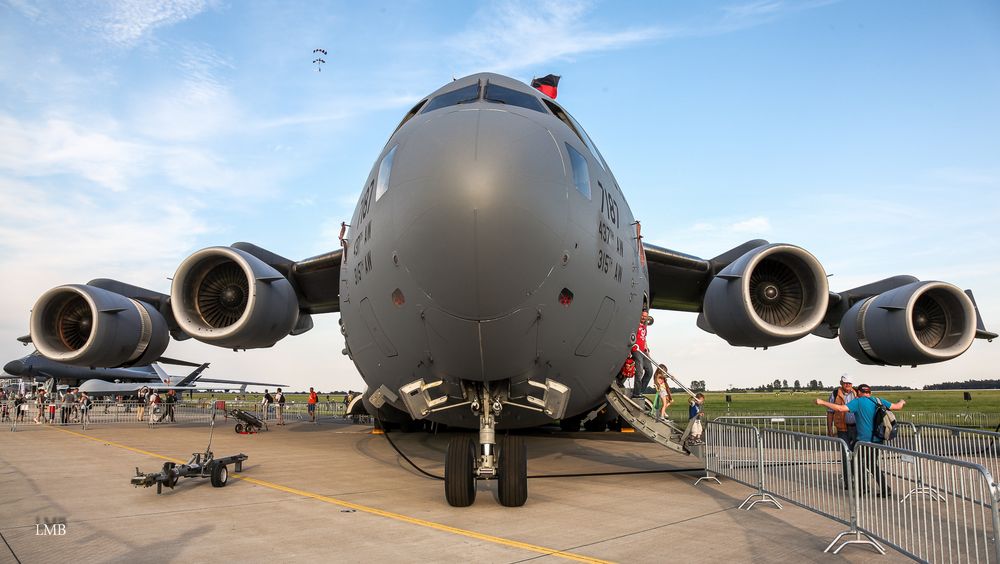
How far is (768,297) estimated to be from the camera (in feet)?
36.9

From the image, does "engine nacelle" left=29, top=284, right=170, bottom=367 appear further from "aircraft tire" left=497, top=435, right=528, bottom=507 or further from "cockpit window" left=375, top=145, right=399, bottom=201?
"aircraft tire" left=497, top=435, right=528, bottom=507

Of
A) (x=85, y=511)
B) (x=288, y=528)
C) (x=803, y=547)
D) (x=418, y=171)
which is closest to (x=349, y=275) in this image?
(x=418, y=171)

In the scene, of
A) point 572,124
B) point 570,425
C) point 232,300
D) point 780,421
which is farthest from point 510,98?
point 780,421

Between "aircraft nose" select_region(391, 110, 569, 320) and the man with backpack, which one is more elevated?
"aircraft nose" select_region(391, 110, 569, 320)

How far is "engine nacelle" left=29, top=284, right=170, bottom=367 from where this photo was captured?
41.5 ft

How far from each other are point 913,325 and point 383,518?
10180 mm

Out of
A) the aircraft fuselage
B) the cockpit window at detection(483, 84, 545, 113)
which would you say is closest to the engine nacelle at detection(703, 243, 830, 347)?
the aircraft fuselage

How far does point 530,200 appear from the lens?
17.6ft

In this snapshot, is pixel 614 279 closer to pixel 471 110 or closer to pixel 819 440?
pixel 471 110

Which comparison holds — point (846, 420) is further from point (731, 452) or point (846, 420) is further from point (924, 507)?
point (924, 507)

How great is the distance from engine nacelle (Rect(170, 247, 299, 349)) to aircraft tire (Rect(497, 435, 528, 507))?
664 cm

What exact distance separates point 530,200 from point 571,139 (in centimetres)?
158

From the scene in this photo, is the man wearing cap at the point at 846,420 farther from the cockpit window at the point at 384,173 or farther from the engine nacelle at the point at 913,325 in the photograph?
the cockpit window at the point at 384,173

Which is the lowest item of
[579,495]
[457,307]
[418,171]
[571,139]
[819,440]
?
[579,495]
